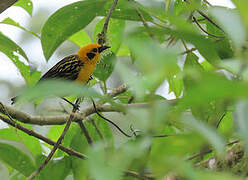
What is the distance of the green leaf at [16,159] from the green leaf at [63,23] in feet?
1.88

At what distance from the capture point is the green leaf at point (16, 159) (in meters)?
2.21

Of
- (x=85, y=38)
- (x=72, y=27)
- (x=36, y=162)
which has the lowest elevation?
(x=36, y=162)

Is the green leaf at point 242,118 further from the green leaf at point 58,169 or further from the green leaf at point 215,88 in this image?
the green leaf at point 58,169

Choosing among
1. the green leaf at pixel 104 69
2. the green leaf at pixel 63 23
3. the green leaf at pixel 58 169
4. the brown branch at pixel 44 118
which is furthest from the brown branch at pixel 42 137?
the green leaf at pixel 104 69

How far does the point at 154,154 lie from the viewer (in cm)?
71

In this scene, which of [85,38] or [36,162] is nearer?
[36,162]

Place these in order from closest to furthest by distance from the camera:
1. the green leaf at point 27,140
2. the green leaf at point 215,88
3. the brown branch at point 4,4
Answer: the green leaf at point 215,88
the brown branch at point 4,4
the green leaf at point 27,140

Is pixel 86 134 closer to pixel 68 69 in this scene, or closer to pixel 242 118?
pixel 68 69

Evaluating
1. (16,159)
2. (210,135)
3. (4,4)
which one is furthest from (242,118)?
(16,159)

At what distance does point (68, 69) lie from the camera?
147 inches

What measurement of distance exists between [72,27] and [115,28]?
1.50ft

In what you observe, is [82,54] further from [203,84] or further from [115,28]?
[203,84]

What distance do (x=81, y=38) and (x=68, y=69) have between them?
2.19ft

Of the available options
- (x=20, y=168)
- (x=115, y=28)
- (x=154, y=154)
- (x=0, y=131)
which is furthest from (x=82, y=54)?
(x=154, y=154)
